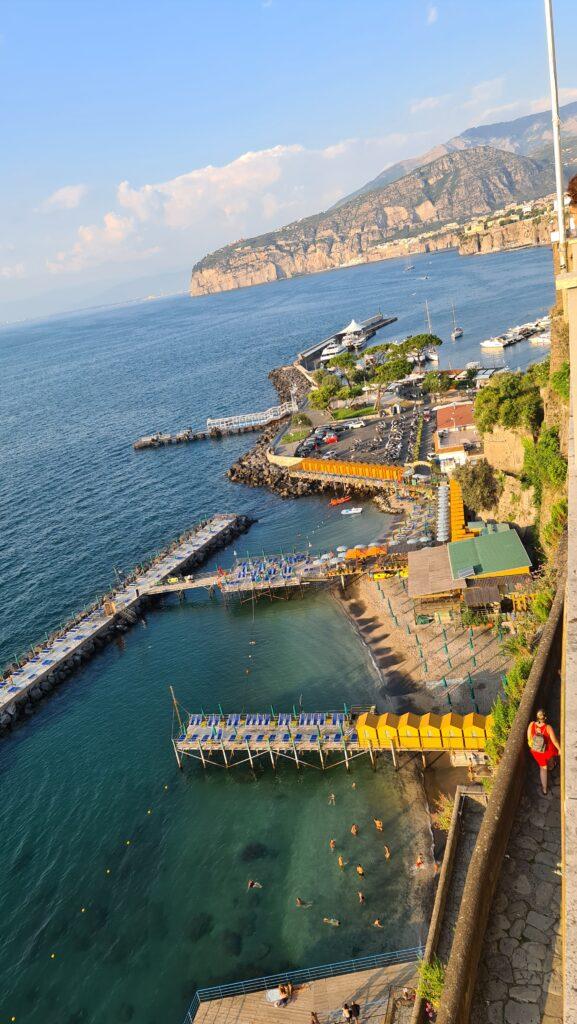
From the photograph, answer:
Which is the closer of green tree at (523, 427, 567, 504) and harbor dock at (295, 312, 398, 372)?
green tree at (523, 427, 567, 504)

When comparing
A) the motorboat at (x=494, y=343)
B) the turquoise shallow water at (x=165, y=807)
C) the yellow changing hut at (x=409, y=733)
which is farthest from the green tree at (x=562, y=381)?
the motorboat at (x=494, y=343)

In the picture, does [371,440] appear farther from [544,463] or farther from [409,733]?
[409,733]

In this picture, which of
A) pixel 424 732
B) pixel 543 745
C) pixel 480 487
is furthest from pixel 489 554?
pixel 543 745

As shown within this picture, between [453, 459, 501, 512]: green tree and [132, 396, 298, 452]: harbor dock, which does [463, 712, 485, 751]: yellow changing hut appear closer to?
[453, 459, 501, 512]: green tree

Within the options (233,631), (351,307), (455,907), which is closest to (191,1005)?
(455,907)

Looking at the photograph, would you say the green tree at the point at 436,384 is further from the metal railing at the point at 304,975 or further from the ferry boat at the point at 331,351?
the metal railing at the point at 304,975

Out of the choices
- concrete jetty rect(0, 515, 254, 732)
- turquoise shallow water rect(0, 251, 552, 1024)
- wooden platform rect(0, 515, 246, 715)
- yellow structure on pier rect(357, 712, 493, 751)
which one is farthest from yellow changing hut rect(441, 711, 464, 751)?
wooden platform rect(0, 515, 246, 715)
